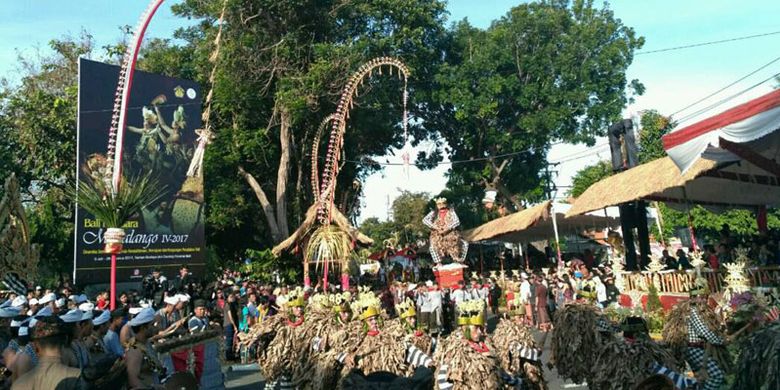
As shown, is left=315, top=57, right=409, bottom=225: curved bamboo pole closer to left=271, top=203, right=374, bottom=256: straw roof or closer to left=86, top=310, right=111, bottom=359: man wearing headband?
left=271, top=203, right=374, bottom=256: straw roof

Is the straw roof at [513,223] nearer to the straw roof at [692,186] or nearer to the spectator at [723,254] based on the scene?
the straw roof at [692,186]

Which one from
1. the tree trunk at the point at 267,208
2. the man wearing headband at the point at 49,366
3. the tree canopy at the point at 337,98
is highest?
the tree canopy at the point at 337,98

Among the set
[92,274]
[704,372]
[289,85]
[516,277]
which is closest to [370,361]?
[704,372]

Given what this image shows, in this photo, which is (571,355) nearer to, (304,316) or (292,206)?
(304,316)

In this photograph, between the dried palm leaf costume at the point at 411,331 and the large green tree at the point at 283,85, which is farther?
the large green tree at the point at 283,85

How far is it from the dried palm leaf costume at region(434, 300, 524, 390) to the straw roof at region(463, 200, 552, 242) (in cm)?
1843

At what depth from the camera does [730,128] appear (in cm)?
1130

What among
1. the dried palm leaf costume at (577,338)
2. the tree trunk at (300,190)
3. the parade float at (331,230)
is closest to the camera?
the dried palm leaf costume at (577,338)

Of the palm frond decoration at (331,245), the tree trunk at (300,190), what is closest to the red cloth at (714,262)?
the palm frond decoration at (331,245)

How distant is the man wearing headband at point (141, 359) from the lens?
557 centimetres

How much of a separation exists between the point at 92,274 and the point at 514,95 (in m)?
23.3

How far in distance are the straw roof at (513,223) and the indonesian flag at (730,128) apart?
41.7ft

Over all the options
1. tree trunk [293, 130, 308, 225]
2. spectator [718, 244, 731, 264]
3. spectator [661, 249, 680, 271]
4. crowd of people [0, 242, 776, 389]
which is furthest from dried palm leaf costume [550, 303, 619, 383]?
tree trunk [293, 130, 308, 225]

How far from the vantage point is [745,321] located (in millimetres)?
8250
